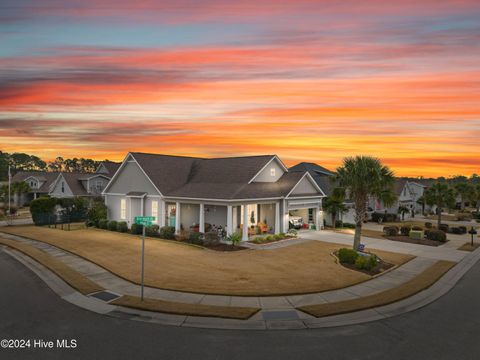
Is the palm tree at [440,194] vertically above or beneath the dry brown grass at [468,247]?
above

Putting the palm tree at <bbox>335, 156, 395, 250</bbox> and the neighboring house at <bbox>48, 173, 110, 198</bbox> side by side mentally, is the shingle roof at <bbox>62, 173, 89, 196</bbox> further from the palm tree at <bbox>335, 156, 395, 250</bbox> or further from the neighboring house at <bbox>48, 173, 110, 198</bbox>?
the palm tree at <bbox>335, 156, 395, 250</bbox>

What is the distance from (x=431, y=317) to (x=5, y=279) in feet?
67.5

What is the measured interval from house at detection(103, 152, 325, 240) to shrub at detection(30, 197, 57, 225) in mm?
8276

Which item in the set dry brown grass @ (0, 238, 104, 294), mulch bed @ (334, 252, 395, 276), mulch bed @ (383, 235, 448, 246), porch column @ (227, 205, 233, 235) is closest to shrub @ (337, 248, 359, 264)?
mulch bed @ (334, 252, 395, 276)

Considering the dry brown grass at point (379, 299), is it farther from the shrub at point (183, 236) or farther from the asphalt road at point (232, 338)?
the shrub at point (183, 236)

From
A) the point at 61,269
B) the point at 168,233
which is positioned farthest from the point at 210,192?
the point at 61,269

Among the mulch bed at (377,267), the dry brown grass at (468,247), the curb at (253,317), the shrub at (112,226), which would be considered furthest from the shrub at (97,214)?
the dry brown grass at (468,247)

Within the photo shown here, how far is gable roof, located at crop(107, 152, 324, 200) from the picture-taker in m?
31.5

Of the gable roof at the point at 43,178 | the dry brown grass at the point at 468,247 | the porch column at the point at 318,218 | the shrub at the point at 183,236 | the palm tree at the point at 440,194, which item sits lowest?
the dry brown grass at the point at 468,247

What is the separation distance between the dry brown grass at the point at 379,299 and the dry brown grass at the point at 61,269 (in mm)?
10073

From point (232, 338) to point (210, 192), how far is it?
2102cm

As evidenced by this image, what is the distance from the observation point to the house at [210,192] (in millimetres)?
31328

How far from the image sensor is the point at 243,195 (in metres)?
29.7

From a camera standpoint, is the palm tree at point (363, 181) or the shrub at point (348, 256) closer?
the shrub at point (348, 256)
